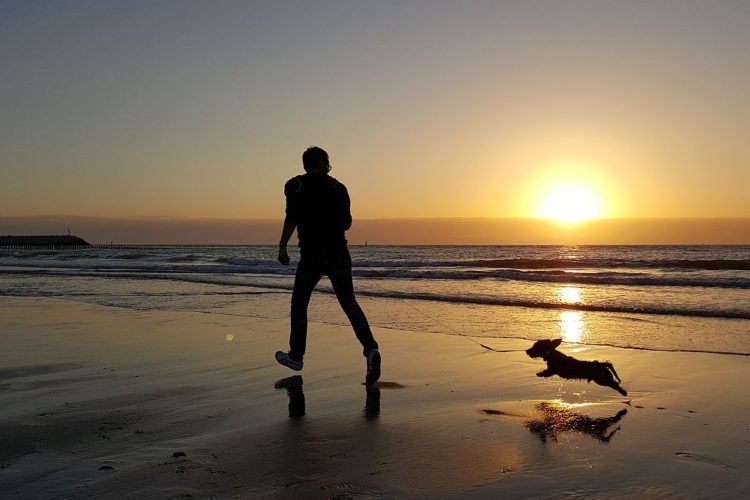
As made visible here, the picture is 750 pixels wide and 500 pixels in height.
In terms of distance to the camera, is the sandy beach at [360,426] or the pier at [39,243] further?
the pier at [39,243]

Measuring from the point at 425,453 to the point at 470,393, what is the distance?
1378 mm

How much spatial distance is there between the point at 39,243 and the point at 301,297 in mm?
105236

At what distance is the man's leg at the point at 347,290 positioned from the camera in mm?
4473

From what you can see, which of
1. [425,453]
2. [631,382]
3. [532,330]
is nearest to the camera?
[425,453]

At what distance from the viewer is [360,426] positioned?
328 centimetres

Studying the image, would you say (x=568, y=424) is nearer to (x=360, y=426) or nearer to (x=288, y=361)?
(x=360, y=426)

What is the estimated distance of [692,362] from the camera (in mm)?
5305

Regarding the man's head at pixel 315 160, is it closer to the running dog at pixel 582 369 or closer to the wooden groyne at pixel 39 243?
the running dog at pixel 582 369

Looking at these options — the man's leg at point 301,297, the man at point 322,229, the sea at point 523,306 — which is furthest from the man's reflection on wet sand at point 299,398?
the sea at point 523,306

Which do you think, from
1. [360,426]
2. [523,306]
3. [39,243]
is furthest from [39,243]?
[360,426]

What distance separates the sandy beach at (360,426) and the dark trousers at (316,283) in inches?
13.4

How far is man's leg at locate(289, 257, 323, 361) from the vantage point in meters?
4.48

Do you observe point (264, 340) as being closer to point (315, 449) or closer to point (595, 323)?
point (315, 449)

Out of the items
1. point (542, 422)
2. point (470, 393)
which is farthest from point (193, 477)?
point (470, 393)
